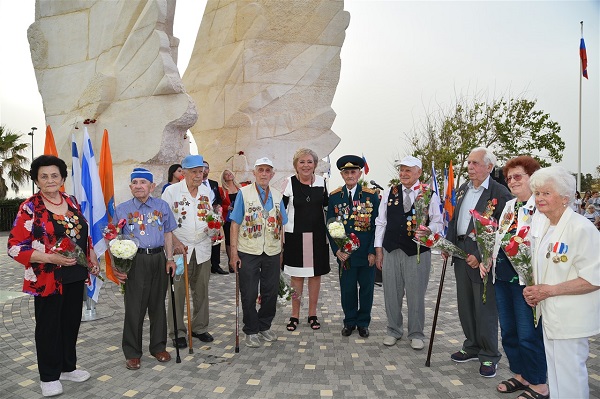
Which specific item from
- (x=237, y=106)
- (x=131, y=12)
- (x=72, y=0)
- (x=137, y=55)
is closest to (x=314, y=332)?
(x=137, y=55)

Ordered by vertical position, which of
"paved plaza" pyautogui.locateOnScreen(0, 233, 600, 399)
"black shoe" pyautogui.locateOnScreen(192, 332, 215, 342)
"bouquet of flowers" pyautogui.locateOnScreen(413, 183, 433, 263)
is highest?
"bouquet of flowers" pyautogui.locateOnScreen(413, 183, 433, 263)

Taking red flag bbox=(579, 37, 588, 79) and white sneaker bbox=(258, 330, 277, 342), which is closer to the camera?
white sneaker bbox=(258, 330, 277, 342)

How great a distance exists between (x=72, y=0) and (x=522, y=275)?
8298 mm

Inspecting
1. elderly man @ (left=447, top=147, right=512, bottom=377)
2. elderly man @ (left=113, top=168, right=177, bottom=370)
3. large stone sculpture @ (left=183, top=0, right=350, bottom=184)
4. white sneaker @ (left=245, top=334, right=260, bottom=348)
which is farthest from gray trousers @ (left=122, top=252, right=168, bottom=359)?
large stone sculpture @ (left=183, top=0, right=350, bottom=184)

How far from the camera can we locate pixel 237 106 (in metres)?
11.4

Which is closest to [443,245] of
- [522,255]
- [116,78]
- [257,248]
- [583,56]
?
[522,255]

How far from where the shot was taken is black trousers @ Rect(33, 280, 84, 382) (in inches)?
126

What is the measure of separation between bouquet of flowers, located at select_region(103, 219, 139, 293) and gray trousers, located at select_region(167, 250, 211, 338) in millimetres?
683

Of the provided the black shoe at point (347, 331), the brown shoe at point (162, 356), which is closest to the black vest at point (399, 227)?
the black shoe at point (347, 331)

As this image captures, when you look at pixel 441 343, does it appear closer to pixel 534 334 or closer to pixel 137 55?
pixel 534 334

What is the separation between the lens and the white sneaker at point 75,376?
136 inches

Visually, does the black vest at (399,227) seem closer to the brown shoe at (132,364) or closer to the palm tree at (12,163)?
the brown shoe at (132,364)

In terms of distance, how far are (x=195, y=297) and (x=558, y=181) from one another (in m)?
3.44

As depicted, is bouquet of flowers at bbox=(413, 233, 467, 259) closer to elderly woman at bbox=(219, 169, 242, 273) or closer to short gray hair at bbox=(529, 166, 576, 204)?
short gray hair at bbox=(529, 166, 576, 204)
